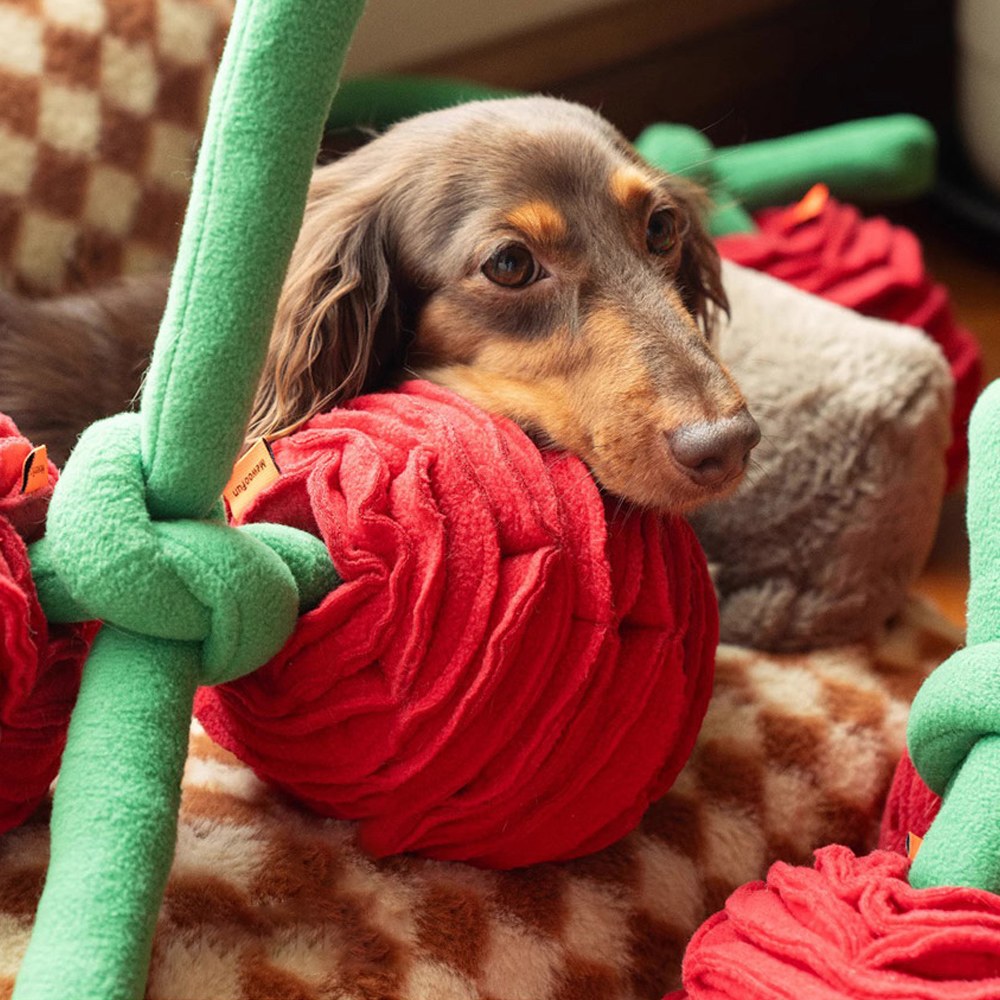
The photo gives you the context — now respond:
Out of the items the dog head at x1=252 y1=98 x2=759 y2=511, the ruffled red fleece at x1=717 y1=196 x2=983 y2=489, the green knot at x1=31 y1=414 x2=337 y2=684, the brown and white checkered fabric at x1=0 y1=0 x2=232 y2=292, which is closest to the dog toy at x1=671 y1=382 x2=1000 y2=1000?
the dog head at x1=252 y1=98 x2=759 y2=511

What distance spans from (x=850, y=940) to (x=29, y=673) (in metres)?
0.55

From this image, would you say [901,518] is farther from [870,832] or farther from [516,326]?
[516,326]

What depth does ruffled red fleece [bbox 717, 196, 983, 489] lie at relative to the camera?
201 cm

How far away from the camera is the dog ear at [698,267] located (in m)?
1.56

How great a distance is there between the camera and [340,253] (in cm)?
137

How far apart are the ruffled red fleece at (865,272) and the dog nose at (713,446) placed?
0.93 meters

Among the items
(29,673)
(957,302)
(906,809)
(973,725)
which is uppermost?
(29,673)

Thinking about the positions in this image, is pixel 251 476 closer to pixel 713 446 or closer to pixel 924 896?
pixel 713 446

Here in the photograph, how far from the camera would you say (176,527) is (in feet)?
2.79

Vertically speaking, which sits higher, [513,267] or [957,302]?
[513,267]

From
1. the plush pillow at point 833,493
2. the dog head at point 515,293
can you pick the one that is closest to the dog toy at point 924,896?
the dog head at point 515,293

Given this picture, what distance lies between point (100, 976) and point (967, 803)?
583 mm

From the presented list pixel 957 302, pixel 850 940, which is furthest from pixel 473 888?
pixel 957 302

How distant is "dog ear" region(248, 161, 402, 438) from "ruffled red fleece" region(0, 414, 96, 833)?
35 centimetres
